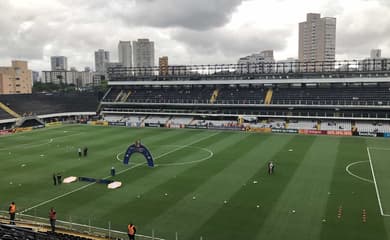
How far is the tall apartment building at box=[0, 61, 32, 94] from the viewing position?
117 metres

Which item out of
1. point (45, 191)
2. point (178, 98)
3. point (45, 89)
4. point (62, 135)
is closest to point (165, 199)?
point (45, 191)

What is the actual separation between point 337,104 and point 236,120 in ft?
59.5

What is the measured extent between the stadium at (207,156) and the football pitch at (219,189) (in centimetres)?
11

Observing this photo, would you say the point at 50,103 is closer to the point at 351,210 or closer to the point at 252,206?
the point at 252,206

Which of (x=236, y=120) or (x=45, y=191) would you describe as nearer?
(x=45, y=191)

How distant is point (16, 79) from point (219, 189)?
112701 millimetres

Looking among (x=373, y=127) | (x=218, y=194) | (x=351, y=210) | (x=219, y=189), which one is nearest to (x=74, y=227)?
(x=218, y=194)

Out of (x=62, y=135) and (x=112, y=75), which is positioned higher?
(x=112, y=75)

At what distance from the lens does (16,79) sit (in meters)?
121

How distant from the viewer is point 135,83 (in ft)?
277

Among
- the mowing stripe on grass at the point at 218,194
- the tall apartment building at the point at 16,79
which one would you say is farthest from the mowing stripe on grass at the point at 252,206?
the tall apartment building at the point at 16,79

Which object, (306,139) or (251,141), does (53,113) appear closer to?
(251,141)

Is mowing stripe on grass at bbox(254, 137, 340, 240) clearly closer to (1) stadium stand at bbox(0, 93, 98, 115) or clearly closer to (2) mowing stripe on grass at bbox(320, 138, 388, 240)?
(2) mowing stripe on grass at bbox(320, 138, 388, 240)

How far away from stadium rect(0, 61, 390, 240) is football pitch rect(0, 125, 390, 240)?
0.11 meters
